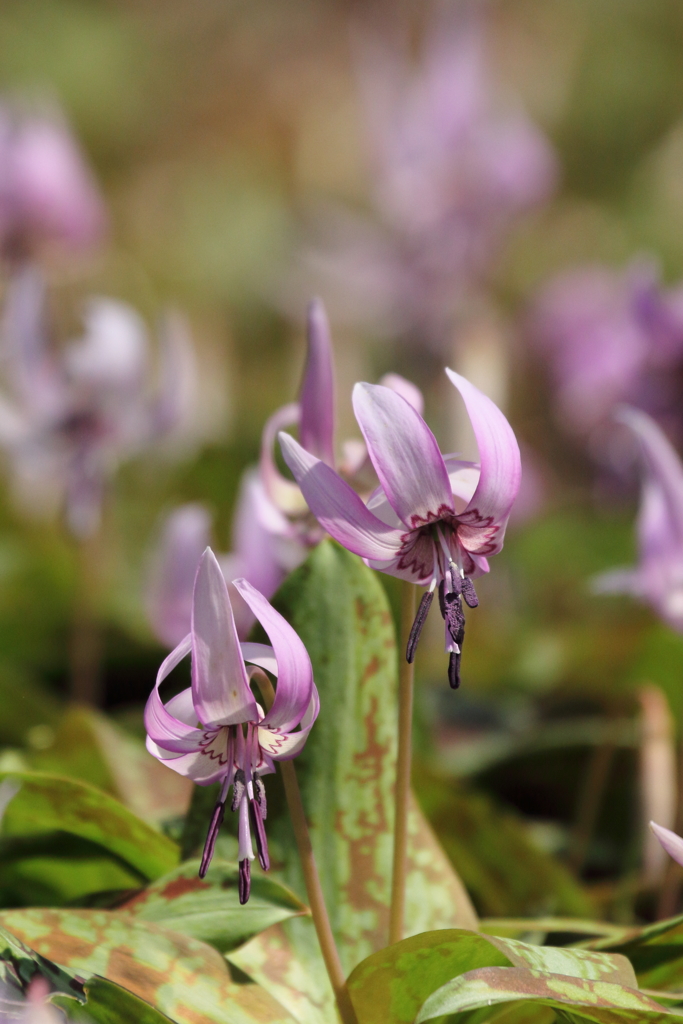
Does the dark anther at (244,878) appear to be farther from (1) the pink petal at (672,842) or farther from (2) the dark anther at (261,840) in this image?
(1) the pink petal at (672,842)

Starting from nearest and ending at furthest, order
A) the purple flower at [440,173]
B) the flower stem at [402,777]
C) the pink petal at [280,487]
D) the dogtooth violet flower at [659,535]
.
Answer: the flower stem at [402,777]
the pink petal at [280,487]
the dogtooth violet flower at [659,535]
the purple flower at [440,173]

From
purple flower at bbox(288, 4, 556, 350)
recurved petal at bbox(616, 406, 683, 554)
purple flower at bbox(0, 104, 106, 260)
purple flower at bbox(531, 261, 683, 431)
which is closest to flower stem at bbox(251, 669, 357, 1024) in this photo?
recurved petal at bbox(616, 406, 683, 554)

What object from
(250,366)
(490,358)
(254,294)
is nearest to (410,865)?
(490,358)

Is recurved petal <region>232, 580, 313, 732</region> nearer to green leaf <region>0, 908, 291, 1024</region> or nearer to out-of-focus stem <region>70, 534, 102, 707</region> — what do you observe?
green leaf <region>0, 908, 291, 1024</region>

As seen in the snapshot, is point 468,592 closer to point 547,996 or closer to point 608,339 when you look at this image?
point 547,996

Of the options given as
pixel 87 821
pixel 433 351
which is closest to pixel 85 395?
pixel 87 821

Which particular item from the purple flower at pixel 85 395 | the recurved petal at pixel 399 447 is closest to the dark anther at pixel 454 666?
the recurved petal at pixel 399 447
